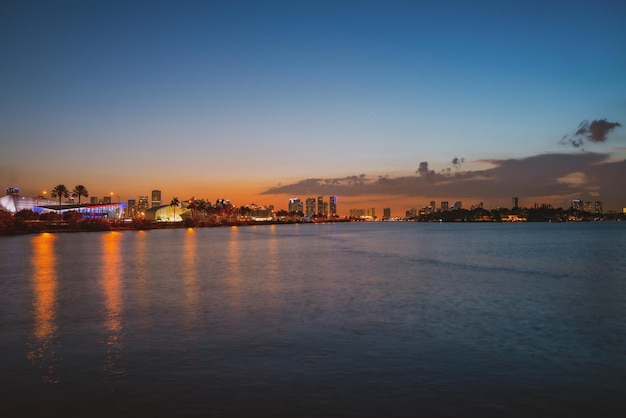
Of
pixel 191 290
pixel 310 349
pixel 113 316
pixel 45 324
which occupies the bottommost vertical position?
pixel 191 290

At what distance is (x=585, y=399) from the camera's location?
11.9 m

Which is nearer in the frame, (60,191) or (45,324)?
(45,324)

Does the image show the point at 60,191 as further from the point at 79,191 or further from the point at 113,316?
the point at 113,316

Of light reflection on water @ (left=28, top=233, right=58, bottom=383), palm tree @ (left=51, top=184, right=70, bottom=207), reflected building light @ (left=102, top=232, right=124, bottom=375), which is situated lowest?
reflected building light @ (left=102, top=232, right=124, bottom=375)

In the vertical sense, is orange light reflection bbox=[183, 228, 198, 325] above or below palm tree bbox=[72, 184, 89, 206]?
below

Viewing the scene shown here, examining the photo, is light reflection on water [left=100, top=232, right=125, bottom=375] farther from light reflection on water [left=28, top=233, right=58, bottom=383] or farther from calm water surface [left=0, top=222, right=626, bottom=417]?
light reflection on water [left=28, top=233, right=58, bottom=383]

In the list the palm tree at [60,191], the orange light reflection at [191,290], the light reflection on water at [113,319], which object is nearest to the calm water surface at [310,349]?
the light reflection on water at [113,319]

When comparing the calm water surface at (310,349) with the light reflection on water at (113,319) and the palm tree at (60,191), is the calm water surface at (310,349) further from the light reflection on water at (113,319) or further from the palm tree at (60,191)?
the palm tree at (60,191)

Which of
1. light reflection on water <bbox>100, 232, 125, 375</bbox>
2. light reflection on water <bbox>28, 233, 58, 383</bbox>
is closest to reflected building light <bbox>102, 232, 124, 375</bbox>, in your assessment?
light reflection on water <bbox>100, 232, 125, 375</bbox>

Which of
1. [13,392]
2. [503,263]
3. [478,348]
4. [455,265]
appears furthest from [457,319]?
[503,263]

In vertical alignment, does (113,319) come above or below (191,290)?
above

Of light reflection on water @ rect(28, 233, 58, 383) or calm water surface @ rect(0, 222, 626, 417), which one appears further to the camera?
light reflection on water @ rect(28, 233, 58, 383)

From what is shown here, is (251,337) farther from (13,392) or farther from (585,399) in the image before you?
(585,399)

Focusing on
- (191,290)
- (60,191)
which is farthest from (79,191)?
(191,290)
